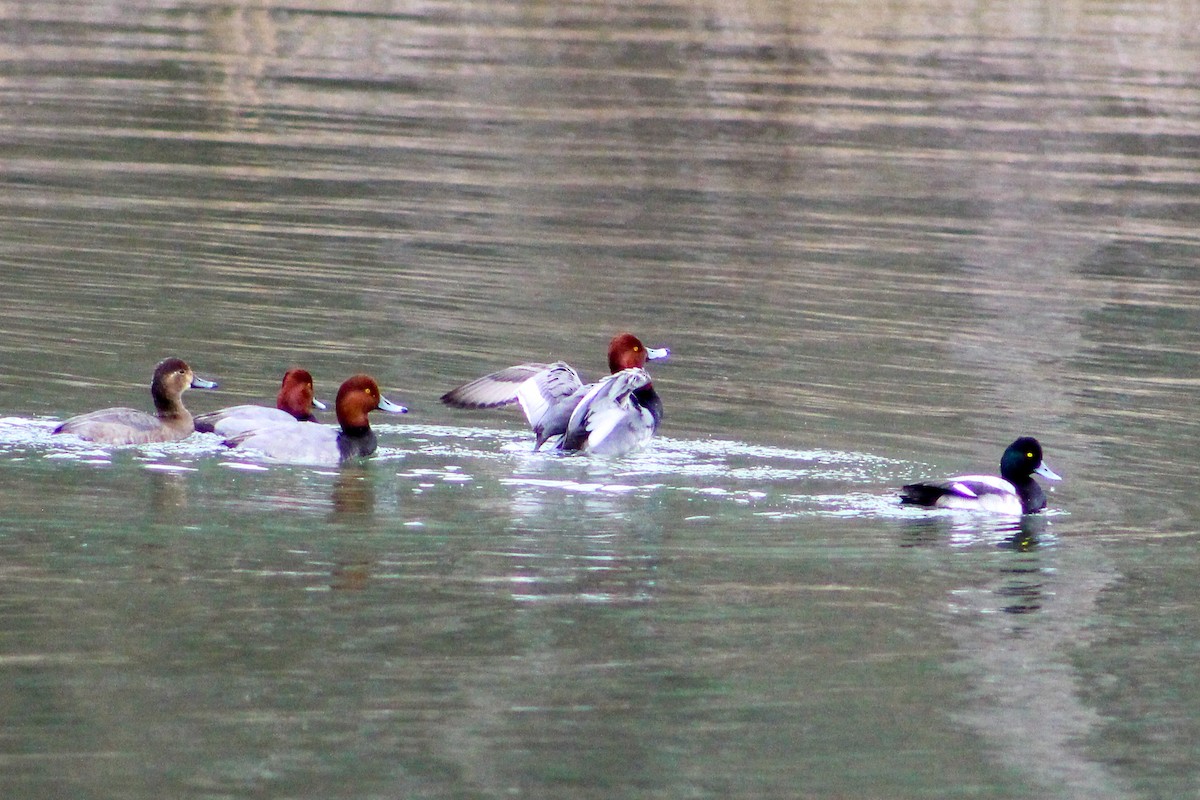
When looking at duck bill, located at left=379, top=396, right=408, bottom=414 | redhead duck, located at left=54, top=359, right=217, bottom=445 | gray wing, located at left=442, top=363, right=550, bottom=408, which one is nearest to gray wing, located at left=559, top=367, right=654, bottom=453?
gray wing, located at left=442, top=363, right=550, bottom=408

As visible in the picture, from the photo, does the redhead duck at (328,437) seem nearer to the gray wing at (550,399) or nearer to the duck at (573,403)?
Answer: the duck at (573,403)

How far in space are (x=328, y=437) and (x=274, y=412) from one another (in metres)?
0.44

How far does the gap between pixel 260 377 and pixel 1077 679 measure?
6.31 metres

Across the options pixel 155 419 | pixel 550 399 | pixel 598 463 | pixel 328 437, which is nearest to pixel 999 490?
pixel 598 463

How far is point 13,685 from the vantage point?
6.96 metres

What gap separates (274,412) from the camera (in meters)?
11.1

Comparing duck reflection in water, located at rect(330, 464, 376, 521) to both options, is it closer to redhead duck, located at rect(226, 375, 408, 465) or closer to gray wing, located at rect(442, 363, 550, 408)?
redhead duck, located at rect(226, 375, 408, 465)

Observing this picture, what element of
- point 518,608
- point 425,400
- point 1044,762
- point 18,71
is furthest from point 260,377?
point 18,71

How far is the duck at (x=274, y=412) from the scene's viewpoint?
1106cm

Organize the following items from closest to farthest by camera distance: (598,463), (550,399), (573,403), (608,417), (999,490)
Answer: (999,490) < (598,463) < (608,417) < (573,403) < (550,399)

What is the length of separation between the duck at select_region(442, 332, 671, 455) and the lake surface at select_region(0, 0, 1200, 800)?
16 cm

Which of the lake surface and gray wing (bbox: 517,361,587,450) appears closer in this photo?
the lake surface

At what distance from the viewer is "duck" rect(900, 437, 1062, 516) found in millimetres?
9945

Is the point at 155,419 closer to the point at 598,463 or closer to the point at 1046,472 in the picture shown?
the point at 598,463
